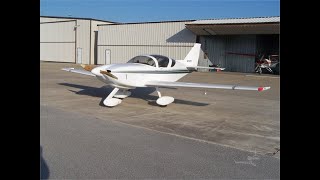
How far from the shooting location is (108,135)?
234 inches

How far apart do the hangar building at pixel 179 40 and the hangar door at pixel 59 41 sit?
0.14 meters

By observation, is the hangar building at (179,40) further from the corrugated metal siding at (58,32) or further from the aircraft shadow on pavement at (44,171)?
the aircraft shadow on pavement at (44,171)

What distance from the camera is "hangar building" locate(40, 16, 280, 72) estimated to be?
27964 millimetres

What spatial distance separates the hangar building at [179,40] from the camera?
28.0 metres

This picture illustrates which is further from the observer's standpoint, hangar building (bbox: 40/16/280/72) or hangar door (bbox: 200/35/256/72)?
hangar door (bbox: 200/35/256/72)

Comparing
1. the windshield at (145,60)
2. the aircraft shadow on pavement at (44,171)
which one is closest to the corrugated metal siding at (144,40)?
the windshield at (145,60)

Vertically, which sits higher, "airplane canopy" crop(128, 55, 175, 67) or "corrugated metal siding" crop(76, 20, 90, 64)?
"corrugated metal siding" crop(76, 20, 90, 64)

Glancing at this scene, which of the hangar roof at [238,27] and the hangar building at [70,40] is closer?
the hangar roof at [238,27]

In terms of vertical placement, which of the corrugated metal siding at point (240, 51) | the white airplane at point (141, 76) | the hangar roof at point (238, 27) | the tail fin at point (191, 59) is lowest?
the white airplane at point (141, 76)

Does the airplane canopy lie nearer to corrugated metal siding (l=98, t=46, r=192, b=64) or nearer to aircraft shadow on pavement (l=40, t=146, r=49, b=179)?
aircraft shadow on pavement (l=40, t=146, r=49, b=179)

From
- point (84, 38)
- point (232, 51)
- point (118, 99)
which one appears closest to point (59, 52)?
point (84, 38)

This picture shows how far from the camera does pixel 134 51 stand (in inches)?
1364

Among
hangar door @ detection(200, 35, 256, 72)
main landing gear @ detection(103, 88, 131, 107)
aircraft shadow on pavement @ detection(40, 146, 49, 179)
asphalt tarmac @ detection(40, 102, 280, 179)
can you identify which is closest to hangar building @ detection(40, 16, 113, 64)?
hangar door @ detection(200, 35, 256, 72)
